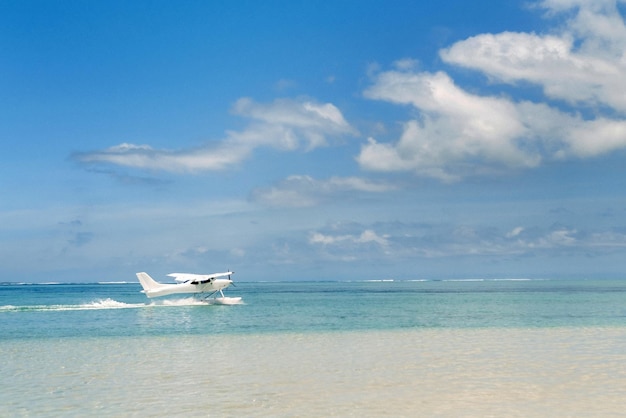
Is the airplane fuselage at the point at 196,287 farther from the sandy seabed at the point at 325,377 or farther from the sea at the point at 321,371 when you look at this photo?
the sandy seabed at the point at 325,377

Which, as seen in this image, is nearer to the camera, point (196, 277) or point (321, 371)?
point (321, 371)

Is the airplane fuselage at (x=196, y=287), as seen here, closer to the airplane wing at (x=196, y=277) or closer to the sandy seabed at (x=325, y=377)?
the airplane wing at (x=196, y=277)

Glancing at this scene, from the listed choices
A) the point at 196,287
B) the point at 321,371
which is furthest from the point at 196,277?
the point at 321,371

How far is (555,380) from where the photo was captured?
617 inches

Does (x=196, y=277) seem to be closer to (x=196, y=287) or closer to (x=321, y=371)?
(x=196, y=287)

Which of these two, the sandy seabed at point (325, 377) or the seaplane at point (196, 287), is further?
the seaplane at point (196, 287)

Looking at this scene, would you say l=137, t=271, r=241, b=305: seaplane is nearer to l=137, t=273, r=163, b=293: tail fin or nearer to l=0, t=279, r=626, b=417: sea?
l=137, t=273, r=163, b=293: tail fin

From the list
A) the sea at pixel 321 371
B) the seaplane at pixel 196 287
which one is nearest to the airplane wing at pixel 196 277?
the seaplane at pixel 196 287

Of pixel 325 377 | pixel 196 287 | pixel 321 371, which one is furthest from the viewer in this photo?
pixel 196 287

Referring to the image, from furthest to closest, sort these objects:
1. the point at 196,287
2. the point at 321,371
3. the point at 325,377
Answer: the point at 196,287, the point at 321,371, the point at 325,377

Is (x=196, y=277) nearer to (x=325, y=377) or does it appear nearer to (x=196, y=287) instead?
(x=196, y=287)

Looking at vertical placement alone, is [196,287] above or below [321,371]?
above

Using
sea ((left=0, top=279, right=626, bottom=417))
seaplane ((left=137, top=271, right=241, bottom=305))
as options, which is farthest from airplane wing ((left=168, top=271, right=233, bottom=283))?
sea ((left=0, top=279, right=626, bottom=417))

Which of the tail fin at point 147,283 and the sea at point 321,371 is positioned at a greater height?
the tail fin at point 147,283
